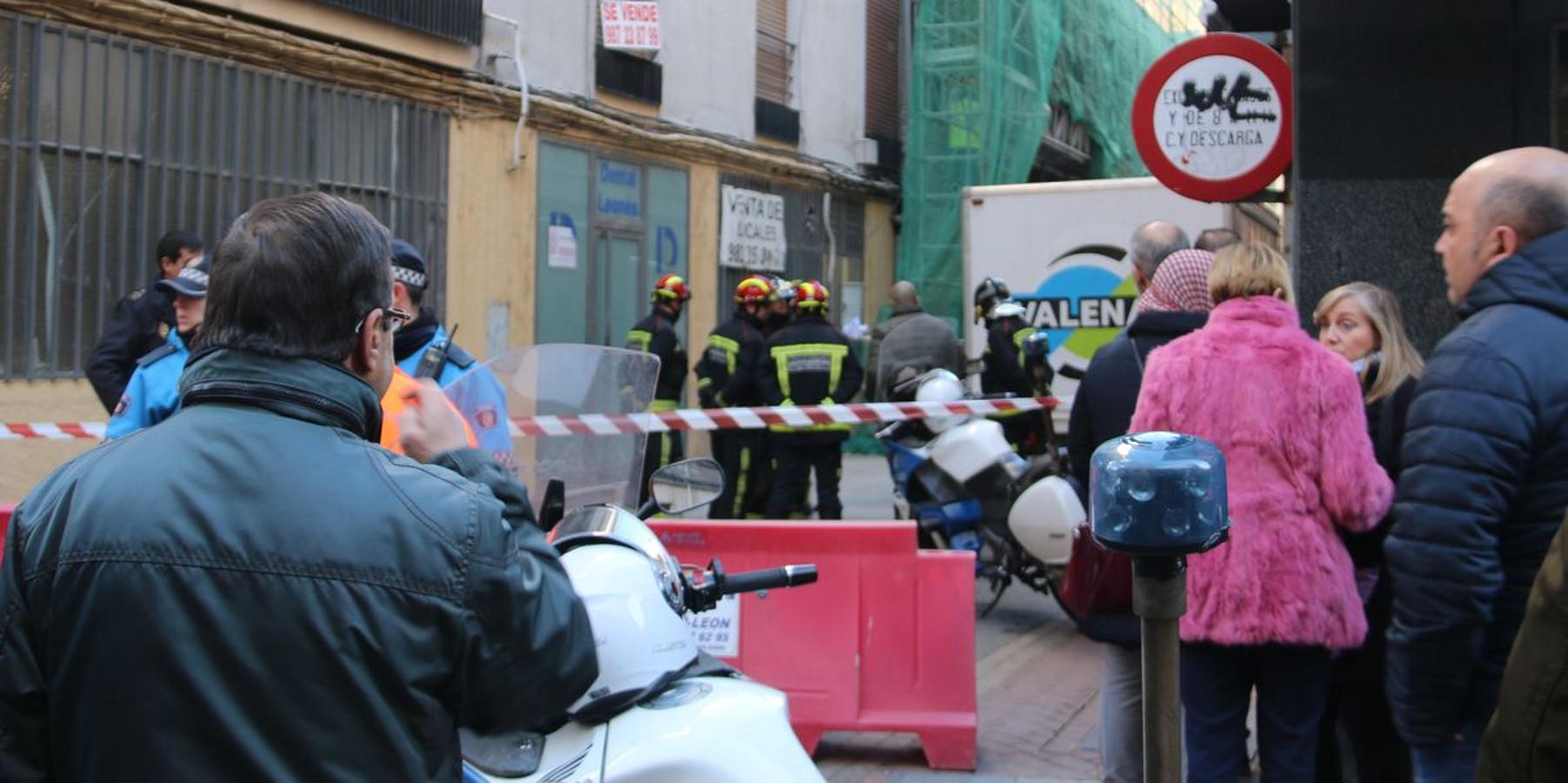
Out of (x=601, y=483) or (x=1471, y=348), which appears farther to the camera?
(x=601, y=483)

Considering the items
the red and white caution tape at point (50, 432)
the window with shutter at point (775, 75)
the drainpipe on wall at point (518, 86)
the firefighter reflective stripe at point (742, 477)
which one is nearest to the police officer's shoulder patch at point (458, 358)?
the red and white caution tape at point (50, 432)

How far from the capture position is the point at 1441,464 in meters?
2.87

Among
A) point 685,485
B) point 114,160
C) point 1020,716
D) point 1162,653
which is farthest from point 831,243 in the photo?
point 1162,653

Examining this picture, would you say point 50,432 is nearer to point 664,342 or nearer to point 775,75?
point 664,342

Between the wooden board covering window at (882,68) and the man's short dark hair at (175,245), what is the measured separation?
46.0 ft

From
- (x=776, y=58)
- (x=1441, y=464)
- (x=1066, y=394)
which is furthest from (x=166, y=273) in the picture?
(x=776, y=58)

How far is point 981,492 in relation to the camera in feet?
27.5

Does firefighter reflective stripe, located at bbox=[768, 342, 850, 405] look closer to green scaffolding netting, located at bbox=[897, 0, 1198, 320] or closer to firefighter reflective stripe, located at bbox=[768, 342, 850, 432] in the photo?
firefighter reflective stripe, located at bbox=[768, 342, 850, 432]

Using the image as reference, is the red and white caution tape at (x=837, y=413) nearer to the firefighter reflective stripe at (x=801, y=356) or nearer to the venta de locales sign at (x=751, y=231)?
the firefighter reflective stripe at (x=801, y=356)

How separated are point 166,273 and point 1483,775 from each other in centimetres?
701

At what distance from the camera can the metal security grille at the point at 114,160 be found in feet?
30.7

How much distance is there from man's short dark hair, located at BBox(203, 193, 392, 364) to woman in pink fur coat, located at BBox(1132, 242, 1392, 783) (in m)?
2.40

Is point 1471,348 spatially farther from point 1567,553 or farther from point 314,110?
point 314,110

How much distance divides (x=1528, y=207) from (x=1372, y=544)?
1.29 meters
